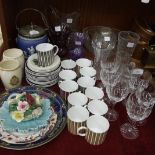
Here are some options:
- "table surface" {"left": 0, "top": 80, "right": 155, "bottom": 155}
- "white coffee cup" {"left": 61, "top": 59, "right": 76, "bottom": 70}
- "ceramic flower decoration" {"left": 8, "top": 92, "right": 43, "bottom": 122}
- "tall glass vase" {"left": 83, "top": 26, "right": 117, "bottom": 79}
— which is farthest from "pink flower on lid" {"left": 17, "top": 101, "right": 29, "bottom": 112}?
"tall glass vase" {"left": 83, "top": 26, "right": 117, "bottom": 79}

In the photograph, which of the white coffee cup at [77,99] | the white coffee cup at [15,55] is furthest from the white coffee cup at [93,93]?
the white coffee cup at [15,55]

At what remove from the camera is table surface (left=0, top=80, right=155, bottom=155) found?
584 millimetres

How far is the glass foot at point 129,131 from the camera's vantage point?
65cm

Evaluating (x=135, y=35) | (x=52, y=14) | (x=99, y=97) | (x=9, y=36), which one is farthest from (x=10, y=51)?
(x=135, y=35)

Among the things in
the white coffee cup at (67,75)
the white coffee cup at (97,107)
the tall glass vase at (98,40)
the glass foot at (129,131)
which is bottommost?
the glass foot at (129,131)

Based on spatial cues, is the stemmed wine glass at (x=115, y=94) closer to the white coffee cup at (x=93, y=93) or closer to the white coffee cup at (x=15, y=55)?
the white coffee cup at (x=93, y=93)

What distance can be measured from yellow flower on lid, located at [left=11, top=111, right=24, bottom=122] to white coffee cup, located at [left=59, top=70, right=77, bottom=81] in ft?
0.62

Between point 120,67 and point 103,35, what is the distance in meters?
0.18

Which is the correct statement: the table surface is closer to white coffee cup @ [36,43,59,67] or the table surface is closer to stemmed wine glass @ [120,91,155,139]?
stemmed wine glass @ [120,91,155,139]

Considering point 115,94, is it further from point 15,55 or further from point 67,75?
point 15,55

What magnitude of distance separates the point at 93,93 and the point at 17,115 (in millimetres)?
236

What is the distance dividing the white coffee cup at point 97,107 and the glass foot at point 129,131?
0.27ft

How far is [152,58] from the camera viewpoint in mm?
833

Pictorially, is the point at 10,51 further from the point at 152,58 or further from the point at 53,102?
the point at 152,58
